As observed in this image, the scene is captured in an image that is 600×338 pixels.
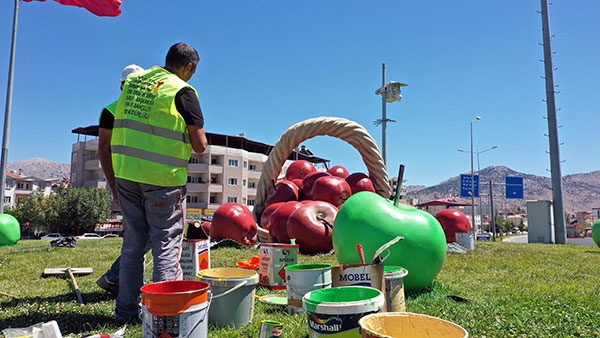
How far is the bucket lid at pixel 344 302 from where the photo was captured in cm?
186

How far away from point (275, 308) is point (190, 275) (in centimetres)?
81

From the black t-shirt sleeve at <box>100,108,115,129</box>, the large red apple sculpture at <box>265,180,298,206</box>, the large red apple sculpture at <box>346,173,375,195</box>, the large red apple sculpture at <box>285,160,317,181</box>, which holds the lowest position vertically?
the large red apple sculpture at <box>265,180,298,206</box>

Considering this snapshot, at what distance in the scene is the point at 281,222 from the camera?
25.3 ft

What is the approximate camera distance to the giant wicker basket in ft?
30.2

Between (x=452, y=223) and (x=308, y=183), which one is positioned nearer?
(x=308, y=183)

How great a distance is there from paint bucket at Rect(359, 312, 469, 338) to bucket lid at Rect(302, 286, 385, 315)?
14cm

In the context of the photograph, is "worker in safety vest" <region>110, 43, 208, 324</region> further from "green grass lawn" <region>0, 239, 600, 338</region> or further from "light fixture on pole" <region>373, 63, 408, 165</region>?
"light fixture on pole" <region>373, 63, 408, 165</region>

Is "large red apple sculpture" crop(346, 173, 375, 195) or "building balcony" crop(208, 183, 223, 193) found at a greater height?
"building balcony" crop(208, 183, 223, 193)

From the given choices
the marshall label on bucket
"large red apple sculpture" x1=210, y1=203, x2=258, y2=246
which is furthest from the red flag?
the marshall label on bucket

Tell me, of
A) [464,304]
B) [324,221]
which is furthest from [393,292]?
[324,221]

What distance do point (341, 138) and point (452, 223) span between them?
445 centimetres

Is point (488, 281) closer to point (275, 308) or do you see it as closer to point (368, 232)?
point (368, 232)

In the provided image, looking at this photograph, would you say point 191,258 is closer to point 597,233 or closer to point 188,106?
A: point 188,106

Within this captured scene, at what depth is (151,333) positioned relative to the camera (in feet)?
6.98
